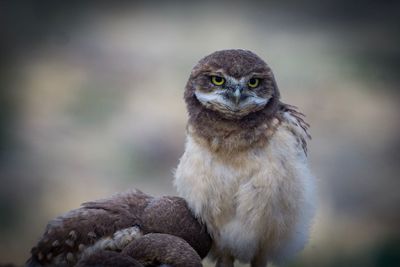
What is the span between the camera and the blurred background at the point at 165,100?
43.7 feet

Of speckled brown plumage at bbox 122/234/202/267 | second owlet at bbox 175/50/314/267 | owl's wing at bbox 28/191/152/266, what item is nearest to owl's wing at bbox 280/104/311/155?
second owlet at bbox 175/50/314/267

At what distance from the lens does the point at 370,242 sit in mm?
12234

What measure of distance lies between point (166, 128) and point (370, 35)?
24.1 feet

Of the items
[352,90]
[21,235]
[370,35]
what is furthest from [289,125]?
[370,35]

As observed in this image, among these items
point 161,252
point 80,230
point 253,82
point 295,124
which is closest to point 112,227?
point 80,230

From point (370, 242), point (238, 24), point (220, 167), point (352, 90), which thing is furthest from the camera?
point (238, 24)

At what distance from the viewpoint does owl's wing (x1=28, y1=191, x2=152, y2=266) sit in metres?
7.14

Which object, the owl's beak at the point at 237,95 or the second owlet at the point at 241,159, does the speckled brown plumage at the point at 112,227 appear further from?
the owl's beak at the point at 237,95

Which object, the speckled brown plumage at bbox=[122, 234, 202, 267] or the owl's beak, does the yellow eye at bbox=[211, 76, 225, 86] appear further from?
the speckled brown plumage at bbox=[122, 234, 202, 267]

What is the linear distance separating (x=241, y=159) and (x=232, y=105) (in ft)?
1.58

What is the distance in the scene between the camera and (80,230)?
284 inches

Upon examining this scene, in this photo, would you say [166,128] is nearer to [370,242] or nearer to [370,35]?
[370,242]

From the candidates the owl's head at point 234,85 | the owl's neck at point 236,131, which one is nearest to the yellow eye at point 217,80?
the owl's head at point 234,85

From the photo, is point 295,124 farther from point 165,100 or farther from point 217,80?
point 165,100
